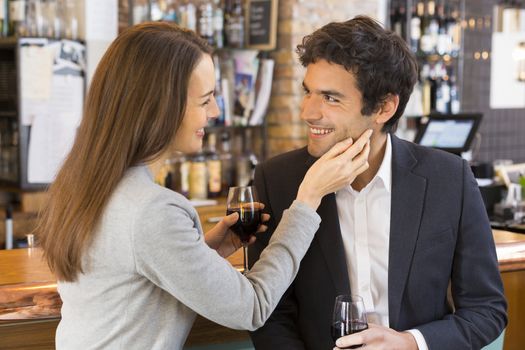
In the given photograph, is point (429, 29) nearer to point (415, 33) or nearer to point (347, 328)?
point (415, 33)

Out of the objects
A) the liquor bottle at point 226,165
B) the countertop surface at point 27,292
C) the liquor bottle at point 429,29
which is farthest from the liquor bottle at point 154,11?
the countertop surface at point 27,292

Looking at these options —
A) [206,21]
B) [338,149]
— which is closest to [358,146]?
[338,149]

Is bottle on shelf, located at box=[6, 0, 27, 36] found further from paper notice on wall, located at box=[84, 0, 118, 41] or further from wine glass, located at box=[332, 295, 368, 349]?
wine glass, located at box=[332, 295, 368, 349]

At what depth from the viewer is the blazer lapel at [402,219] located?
79.6 inches

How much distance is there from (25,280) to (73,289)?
49 centimetres

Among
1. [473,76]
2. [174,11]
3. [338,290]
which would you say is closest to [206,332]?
[338,290]

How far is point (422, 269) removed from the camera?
2051mm

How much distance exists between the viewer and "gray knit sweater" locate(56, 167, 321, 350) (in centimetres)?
154

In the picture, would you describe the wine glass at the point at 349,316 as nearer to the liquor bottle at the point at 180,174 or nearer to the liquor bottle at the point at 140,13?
the liquor bottle at the point at 180,174

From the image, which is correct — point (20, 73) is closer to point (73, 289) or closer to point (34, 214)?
point (34, 214)

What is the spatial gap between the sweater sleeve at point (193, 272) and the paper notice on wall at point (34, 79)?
126 inches

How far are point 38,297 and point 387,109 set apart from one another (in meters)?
1.06

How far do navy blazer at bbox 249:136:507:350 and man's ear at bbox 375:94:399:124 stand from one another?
142 mm

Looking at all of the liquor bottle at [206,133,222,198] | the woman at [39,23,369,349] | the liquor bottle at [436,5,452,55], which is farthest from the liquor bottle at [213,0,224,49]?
the woman at [39,23,369,349]
